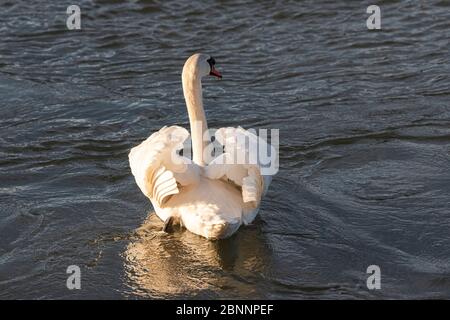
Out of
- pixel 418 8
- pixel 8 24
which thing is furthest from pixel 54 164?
pixel 418 8

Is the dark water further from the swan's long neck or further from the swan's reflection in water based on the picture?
the swan's long neck

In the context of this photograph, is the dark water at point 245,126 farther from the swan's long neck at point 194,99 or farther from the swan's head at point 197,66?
the swan's head at point 197,66

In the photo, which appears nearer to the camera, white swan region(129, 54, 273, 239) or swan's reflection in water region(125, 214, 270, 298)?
swan's reflection in water region(125, 214, 270, 298)

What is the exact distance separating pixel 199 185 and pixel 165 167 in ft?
1.10

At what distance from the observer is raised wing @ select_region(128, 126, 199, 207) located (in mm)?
6801

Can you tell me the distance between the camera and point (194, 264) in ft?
21.9

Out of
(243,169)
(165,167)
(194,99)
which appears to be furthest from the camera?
(194,99)

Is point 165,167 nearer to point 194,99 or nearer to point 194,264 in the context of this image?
point 194,264

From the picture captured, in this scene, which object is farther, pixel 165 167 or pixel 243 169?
pixel 243 169

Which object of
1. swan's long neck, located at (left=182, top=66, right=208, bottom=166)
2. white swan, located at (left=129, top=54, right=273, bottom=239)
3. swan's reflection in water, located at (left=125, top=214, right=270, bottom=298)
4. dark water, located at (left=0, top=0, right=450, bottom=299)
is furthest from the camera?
swan's long neck, located at (left=182, top=66, right=208, bottom=166)

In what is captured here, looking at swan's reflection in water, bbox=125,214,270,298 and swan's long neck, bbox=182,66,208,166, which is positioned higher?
swan's long neck, bbox=182,66,208,166

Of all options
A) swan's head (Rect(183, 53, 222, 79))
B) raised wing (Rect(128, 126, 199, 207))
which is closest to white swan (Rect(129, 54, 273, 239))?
raised wing (Rect(128, 126, 199, 207))

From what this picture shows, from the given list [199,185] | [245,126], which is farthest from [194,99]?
[245,126]

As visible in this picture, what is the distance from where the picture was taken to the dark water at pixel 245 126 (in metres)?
6.57
